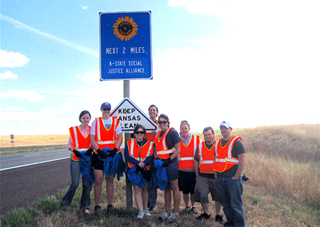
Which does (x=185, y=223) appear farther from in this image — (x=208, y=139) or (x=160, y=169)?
(x=208, y=139)

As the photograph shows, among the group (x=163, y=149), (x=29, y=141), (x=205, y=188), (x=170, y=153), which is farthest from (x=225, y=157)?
(x=29, y=141)

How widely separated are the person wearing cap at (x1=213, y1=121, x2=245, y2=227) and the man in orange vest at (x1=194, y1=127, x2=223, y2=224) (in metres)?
0.38

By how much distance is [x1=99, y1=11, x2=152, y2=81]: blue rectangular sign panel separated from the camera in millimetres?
6043

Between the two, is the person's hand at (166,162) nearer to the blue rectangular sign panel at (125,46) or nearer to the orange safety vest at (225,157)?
the orange safety vest at (225,157)

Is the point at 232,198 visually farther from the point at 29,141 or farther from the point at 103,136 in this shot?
the point at 29,141

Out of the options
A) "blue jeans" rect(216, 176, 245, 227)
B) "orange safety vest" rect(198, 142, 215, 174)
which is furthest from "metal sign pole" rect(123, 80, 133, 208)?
"blue jeans" rect(216, 176, 245, 227)

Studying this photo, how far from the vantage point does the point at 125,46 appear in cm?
609

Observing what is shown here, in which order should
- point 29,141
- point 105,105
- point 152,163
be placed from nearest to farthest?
point 105,105 → point 152,163 → point 29,141

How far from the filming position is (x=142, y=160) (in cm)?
499

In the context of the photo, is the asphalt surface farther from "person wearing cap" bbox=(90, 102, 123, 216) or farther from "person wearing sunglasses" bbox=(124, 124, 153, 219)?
"person wearing sunglasses" bbox=(124, 124, 153, 219)

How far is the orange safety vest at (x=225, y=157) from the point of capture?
4.62 metres

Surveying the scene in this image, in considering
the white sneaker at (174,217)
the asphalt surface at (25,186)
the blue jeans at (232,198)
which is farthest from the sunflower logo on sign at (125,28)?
the asphalt surface at (25,186)

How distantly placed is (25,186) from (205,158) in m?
7.01

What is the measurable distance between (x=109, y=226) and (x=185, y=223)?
4.80 feet
